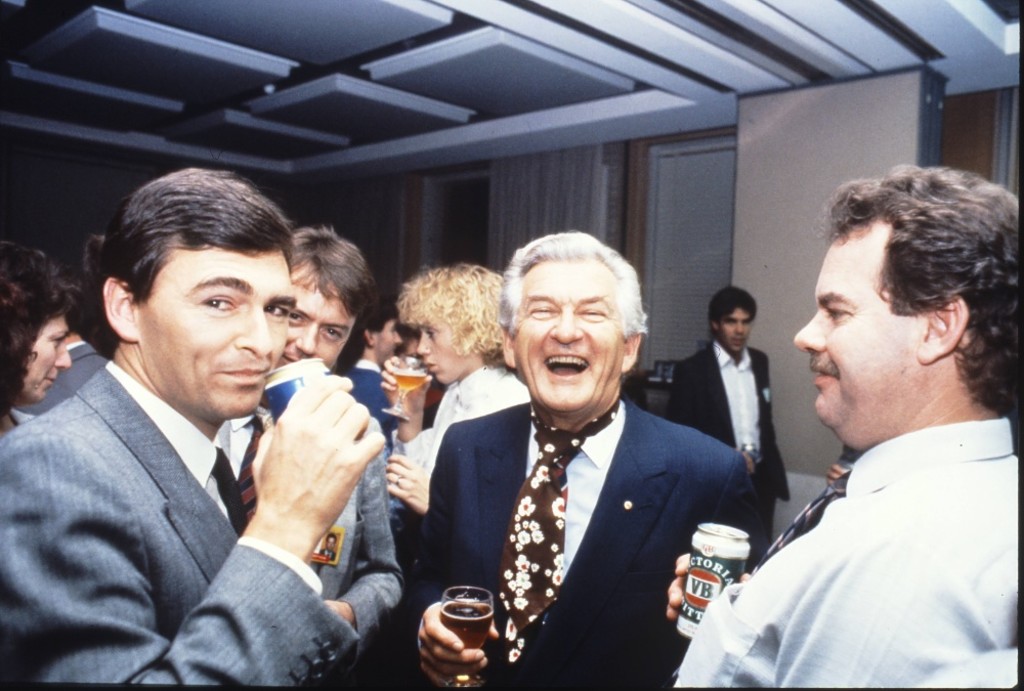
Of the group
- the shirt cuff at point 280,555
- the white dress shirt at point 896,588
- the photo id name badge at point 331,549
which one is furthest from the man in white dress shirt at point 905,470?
the photo id name badge at point 331,549

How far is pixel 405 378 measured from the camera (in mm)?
2650

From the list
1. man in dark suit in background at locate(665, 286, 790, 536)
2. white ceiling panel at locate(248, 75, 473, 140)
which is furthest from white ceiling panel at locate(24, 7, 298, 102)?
man in dark suit in background at locate(665, 286, 790, 536)

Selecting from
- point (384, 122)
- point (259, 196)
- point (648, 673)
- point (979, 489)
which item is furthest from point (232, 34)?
point (979, 489)

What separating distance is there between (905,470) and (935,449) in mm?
55

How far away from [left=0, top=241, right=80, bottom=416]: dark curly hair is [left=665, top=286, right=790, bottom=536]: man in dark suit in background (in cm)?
360

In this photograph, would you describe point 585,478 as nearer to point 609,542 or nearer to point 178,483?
point 609,542

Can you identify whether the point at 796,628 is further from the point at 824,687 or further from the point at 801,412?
the point at 801,412

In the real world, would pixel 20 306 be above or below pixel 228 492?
above

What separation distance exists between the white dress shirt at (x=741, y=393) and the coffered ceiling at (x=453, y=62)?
188 cm

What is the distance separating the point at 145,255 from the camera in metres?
1.04

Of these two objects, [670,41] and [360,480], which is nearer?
[360,480]

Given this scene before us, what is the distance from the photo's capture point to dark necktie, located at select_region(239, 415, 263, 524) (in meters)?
1.29

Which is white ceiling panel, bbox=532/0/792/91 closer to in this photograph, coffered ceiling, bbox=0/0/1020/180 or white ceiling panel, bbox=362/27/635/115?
coffered ceiling, bbox=0/0/1020/180

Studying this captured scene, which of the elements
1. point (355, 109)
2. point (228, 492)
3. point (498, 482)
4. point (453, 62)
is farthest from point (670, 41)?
point (228, 492)
